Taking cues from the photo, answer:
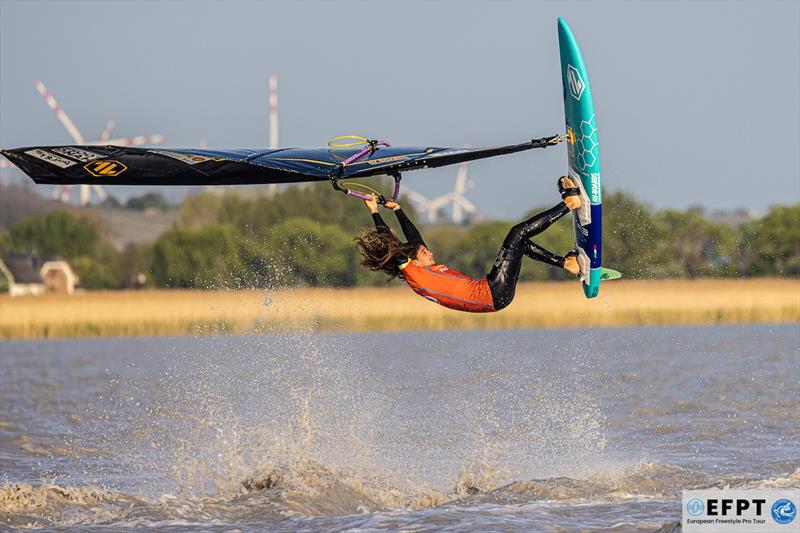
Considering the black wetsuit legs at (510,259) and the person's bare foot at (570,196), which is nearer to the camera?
the black wetsuit legs at (510,259)

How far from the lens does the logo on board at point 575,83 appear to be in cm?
840

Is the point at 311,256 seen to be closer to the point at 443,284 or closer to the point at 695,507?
the point at 443,284

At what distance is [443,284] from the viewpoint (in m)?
8.02

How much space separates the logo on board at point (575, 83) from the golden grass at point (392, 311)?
15.9 meters

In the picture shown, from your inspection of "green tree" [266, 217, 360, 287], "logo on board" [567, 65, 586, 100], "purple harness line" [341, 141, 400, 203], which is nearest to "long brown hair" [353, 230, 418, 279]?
"purple harness line" [341, 141, 400, 203]

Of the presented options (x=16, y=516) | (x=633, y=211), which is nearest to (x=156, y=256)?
(x=633, y=211)

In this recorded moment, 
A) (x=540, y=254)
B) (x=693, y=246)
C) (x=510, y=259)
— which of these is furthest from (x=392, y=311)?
(x=510, y=259)

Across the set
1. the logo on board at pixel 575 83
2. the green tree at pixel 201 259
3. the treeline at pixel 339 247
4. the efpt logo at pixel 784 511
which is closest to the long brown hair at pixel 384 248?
the logo on board at pixel 575 83

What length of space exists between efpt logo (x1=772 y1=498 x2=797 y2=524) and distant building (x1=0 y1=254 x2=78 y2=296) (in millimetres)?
47894

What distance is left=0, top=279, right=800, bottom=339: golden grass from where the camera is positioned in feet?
81.0

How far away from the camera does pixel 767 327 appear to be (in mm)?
26203

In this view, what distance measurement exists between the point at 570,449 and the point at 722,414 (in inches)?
93.2

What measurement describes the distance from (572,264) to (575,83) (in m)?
1.24

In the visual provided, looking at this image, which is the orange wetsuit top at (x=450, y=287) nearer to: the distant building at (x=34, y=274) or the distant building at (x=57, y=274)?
the distant building at (x=34, y=274)
